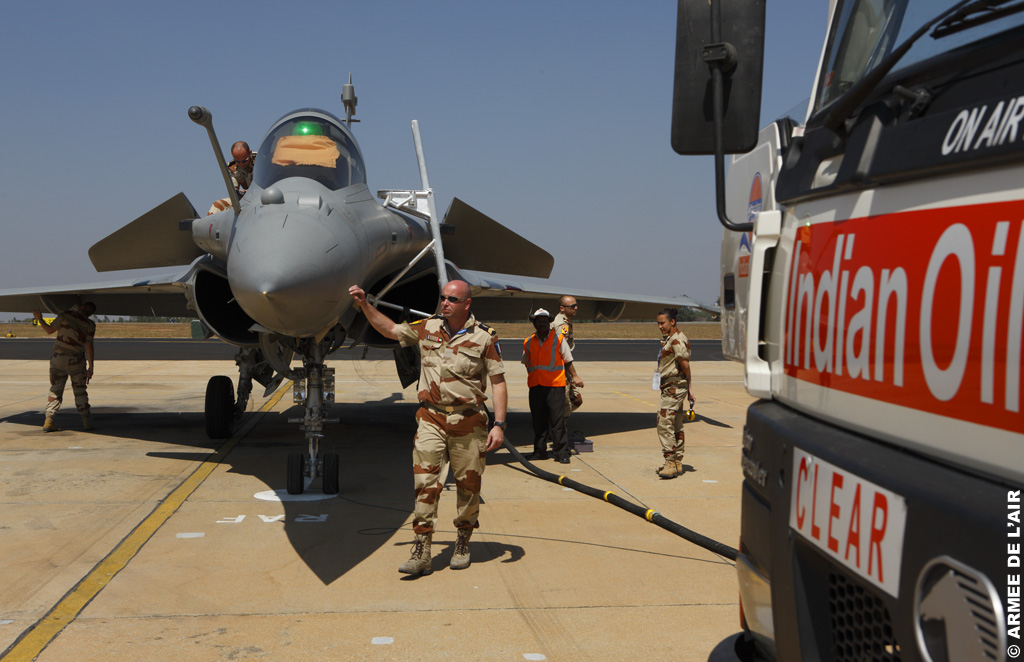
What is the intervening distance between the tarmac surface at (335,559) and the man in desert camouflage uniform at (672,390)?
0.28 m

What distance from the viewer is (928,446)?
5.88ft

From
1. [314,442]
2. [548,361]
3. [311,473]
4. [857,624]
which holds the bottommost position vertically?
[311,473]

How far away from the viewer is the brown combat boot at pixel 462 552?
5340 mm

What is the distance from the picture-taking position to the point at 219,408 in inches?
419

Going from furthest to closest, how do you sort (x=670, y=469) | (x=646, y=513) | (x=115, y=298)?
(x=115, y=298)
(x=670, y=469)
(x=646, y=513)

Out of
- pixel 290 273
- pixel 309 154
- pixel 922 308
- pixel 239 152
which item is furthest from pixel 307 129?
pixel 922 308

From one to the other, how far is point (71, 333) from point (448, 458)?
8286 mm

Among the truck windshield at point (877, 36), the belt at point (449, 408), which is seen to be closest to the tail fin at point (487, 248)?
the belt at point (449, 408)

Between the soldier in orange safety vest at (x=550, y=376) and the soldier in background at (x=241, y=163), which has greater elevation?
the soldier in background at (x=241, y=163)

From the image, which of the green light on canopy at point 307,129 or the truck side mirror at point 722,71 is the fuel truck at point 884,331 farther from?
the green light on canopy at point 307,129

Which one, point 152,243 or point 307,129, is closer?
point 307,129

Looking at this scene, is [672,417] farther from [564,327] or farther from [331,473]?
[331,473]

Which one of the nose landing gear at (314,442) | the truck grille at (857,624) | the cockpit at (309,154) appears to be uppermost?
the cockpit at (309,154)

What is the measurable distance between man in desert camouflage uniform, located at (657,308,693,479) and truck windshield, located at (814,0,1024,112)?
18.0ft
